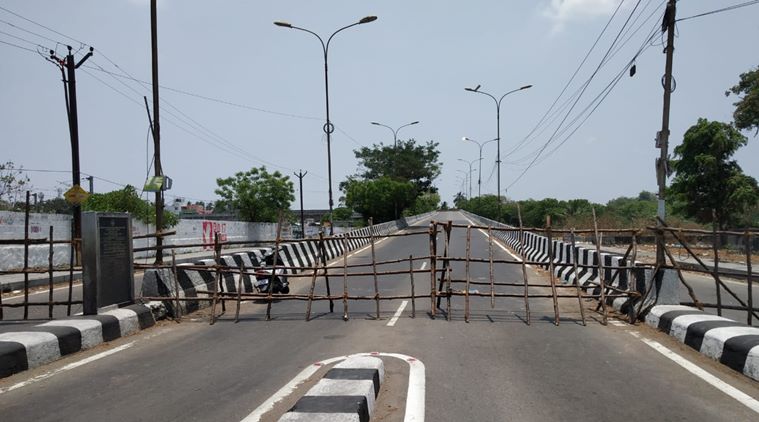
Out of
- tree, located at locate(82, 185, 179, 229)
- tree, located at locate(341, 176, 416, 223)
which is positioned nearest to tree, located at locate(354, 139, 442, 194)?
tree, located at locate(341, 176, 416, 223)

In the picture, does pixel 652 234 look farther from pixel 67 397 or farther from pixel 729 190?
pixel 729 190

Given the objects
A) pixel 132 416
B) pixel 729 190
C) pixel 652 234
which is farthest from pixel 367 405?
pixel 729 190

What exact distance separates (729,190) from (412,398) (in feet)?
102

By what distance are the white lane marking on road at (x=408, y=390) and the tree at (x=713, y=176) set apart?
91.6ft

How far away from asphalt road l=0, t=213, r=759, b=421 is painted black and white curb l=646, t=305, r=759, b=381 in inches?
6.3

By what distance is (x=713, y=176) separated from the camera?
30.5 meters

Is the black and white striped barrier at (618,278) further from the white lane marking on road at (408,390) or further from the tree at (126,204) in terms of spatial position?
the tree at (126,204)

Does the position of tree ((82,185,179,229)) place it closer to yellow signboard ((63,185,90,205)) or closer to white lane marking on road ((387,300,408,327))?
yellow signboard ((63,185,90,205))

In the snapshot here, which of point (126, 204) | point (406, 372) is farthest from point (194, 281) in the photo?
point (126, 204)

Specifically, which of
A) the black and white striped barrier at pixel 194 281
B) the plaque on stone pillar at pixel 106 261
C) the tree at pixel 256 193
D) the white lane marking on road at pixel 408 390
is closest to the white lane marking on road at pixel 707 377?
the white lane marking on road at pixel 408 390

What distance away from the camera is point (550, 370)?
20.7 ft

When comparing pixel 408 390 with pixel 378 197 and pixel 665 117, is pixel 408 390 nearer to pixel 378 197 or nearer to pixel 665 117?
pixel 665 117

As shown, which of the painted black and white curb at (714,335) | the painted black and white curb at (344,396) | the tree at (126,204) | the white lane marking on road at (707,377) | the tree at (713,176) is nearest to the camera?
the painted black and white curb at (344,396)

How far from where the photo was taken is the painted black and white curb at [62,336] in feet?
20.6
